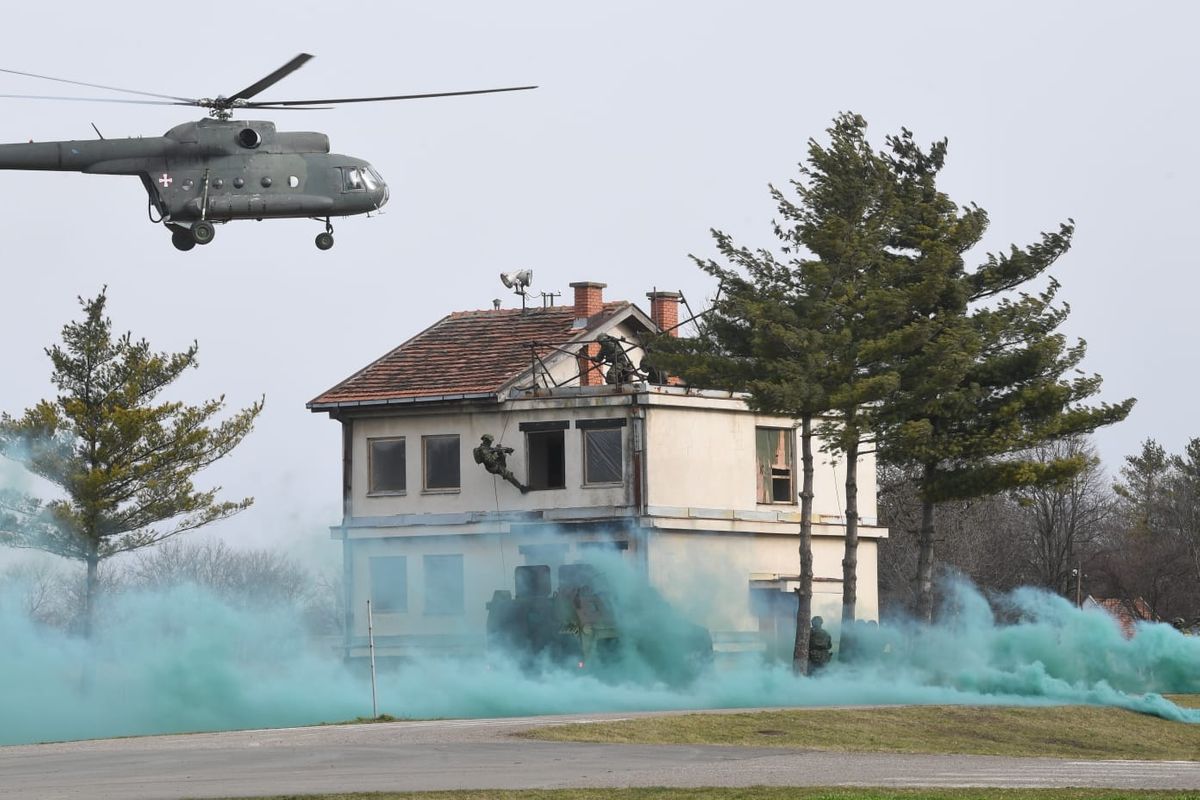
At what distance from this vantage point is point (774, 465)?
5638 cm

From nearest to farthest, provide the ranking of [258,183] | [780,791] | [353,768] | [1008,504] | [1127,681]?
[780,791], [353,768], [258,183], [1127,681], [1008,504]

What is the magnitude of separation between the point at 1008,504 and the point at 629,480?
5243 centimetres

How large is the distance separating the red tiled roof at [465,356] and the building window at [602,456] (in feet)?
10.1

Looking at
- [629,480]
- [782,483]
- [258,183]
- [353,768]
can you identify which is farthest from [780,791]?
[782,483]

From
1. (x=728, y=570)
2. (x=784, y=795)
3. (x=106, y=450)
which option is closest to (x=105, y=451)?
(x=106, y=450)

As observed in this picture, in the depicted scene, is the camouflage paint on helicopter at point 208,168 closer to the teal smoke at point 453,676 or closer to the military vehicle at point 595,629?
the teal smoke at point 453,676

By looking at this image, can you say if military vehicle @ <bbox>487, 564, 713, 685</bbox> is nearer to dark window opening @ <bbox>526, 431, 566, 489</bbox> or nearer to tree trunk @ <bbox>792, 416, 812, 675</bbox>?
tree trunk @ <bbox>792, 416, 812, 675</bbox>

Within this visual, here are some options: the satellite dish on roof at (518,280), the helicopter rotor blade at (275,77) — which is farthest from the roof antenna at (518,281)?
the helicopter rotor blade at (275,77)

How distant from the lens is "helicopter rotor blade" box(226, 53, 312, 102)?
3459 centimetres

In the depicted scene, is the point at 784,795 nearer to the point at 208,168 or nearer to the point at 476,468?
the point at 208,168

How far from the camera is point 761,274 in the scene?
4688cm

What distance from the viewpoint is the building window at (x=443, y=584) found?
181ft

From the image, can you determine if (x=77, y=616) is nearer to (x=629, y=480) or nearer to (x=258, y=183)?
(x=629, y=480)

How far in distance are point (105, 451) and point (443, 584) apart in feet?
31.9
